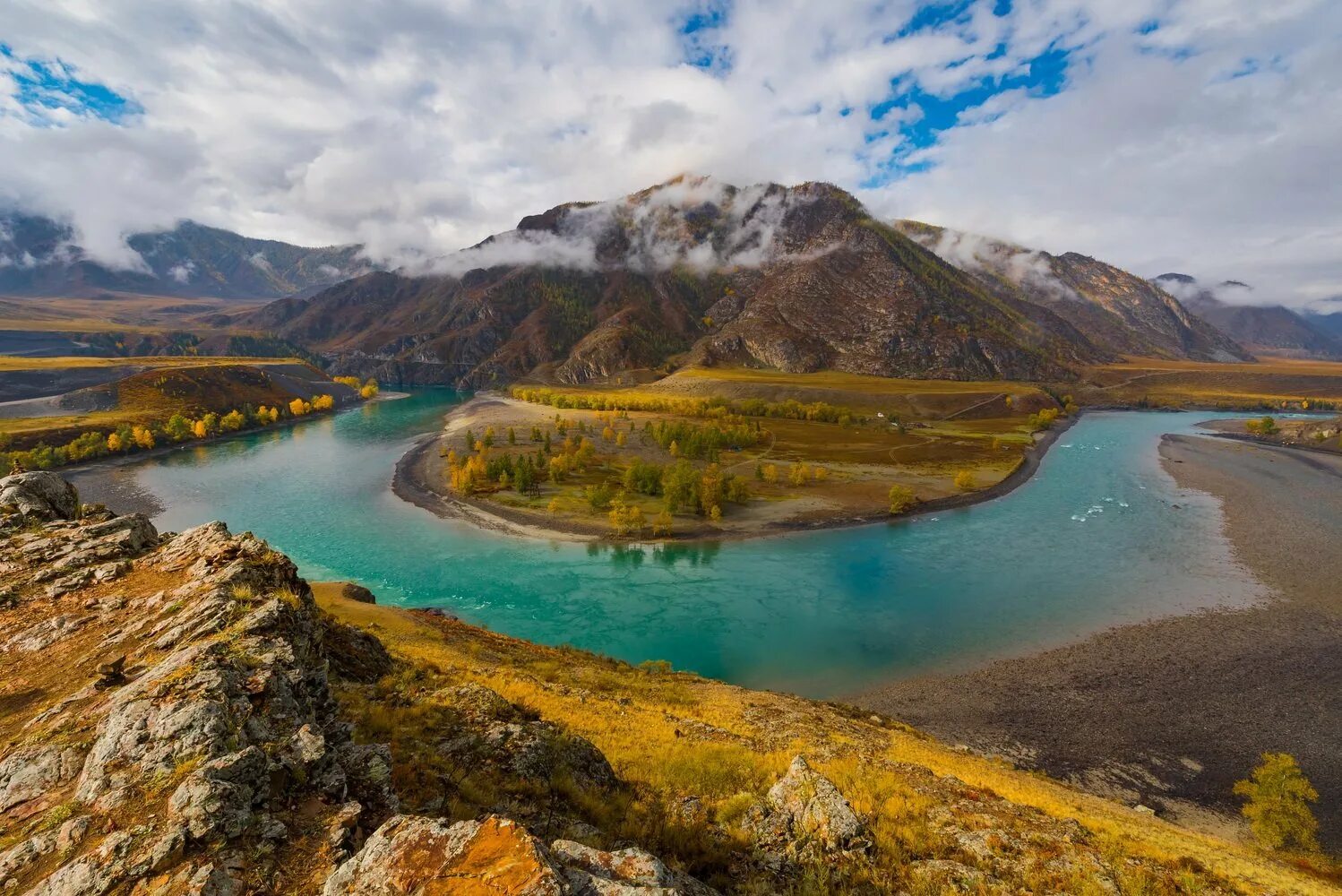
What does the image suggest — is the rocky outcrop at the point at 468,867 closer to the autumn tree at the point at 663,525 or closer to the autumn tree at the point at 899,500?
the autumn tree at the point at 663,525

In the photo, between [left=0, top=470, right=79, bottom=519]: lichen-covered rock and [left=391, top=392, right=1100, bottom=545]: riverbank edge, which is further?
[left=391, top=392, right=1100, bottom=545]: riverbank edge

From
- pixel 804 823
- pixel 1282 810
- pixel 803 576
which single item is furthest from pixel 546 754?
pixel 803 576

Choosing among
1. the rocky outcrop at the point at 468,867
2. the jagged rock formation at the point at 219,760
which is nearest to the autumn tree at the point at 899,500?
the jagged rock formation at the point at 219,760

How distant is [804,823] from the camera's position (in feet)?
45.9

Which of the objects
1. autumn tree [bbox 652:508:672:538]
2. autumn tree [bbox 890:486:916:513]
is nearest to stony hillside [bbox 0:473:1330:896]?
autumn tree [bbox 652:508:672:538]

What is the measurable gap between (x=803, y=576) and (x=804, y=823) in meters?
60.9

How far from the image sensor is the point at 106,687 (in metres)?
12.7

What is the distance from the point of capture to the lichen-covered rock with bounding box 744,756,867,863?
44.0 feet

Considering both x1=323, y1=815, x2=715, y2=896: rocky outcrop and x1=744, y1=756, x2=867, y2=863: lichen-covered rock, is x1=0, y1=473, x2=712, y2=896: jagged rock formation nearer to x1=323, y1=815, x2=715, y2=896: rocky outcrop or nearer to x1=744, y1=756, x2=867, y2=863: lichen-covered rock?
x1=323, y1=815, x2=715, y2=896: rocky outcrop

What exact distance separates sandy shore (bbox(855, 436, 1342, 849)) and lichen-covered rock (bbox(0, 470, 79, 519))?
54.2m

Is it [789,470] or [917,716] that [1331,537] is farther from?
[917,716]

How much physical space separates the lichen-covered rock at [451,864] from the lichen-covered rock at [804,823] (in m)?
8.13

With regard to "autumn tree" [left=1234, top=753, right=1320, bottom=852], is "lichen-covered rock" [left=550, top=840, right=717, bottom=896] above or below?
above

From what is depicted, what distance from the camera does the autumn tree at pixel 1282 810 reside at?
102ft
